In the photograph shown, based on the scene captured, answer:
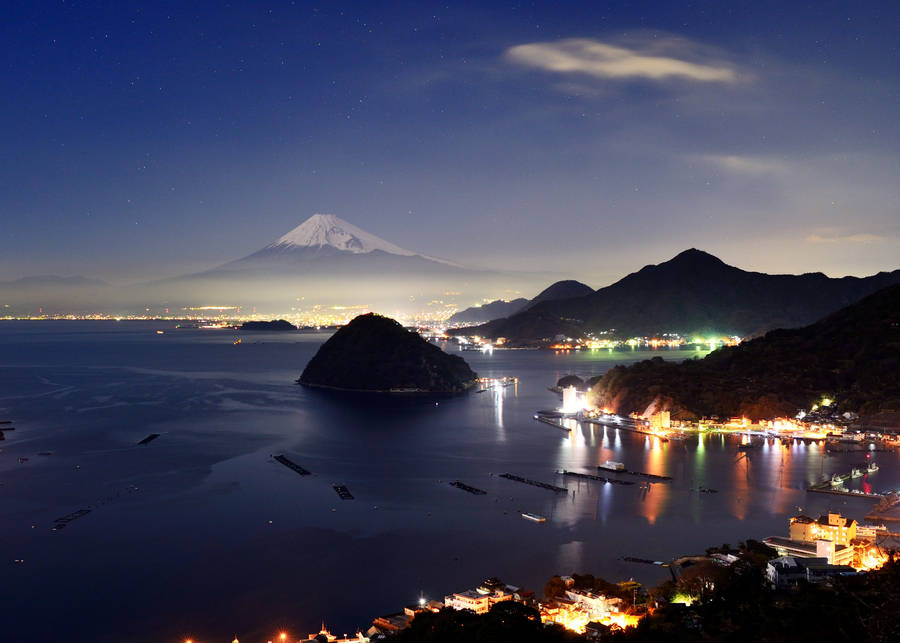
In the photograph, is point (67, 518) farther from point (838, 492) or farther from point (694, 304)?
point (694, 304)

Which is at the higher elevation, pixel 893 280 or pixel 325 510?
pixel 893 280

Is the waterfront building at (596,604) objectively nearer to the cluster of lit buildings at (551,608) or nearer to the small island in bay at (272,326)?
the cluster of lit buildings at (551,608)

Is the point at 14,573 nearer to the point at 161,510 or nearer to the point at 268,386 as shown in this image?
the point at 161,510

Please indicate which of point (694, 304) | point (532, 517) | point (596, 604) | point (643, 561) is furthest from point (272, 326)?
point (596, 604)

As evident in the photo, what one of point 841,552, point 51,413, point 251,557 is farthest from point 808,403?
point 51,413

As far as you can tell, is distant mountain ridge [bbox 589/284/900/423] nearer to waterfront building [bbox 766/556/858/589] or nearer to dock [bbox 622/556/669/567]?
dock [bbox 622/556/669/567]

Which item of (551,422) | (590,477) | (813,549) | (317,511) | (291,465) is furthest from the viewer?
(551,422)
